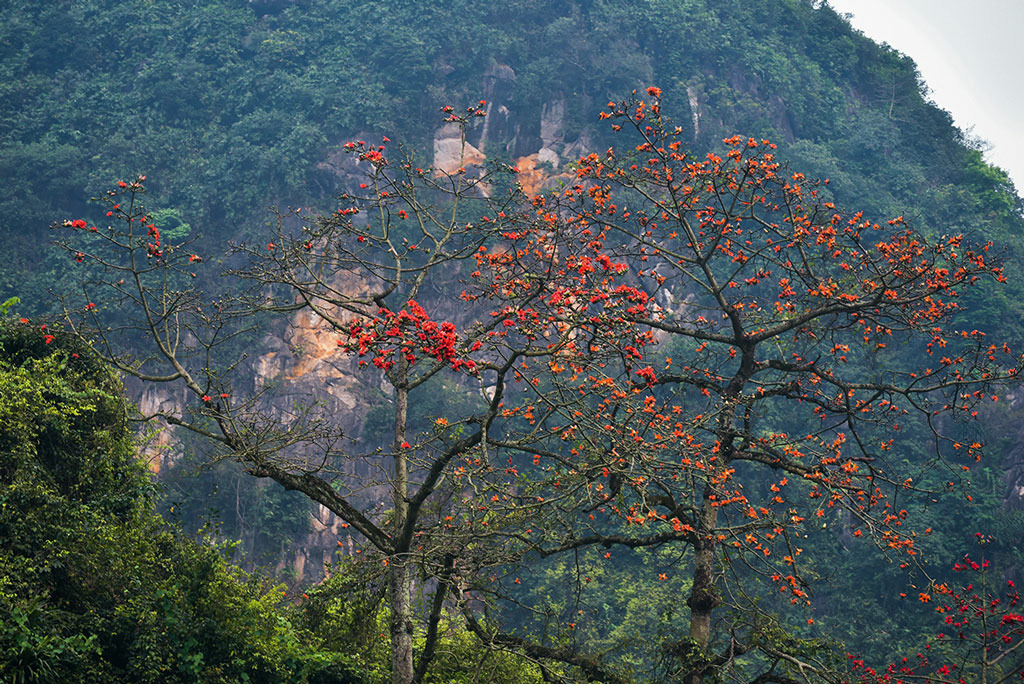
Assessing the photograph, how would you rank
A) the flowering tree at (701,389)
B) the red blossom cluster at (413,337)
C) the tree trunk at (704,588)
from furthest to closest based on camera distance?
1. the tree trunk at (704,588)
2. the flowering tree at (701,389)
3. the red blossom cluster at (413,337)

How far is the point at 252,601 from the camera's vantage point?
9867mm

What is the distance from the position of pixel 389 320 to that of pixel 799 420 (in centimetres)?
2471

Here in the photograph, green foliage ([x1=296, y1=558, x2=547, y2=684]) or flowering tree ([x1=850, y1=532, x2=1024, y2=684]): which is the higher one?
flowering tree ([x1=850, y1=532, x2=1024, y2=684])

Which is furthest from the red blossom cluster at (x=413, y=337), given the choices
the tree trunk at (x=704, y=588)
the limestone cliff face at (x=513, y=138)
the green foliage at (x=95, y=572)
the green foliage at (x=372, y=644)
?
the limestone cliff face at (x=513, y=138)

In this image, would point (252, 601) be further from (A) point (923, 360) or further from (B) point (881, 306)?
(A) point (923, 360)

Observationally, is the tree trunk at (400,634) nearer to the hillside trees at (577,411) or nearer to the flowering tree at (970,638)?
the hillside trees at (577,411)

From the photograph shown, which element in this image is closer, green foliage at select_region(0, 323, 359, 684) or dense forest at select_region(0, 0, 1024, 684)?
dense forest at select_region(0, 0, 1024, 684)

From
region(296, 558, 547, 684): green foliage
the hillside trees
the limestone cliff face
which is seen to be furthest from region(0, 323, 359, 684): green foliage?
the limestone cliff face

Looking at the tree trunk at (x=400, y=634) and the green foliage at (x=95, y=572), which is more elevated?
the tree trunk at (x=400, y=634)

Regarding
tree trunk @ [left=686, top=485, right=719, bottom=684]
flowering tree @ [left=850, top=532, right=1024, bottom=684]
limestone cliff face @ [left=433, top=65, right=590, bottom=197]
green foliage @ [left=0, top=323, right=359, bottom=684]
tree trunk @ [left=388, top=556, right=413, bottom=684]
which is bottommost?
green foliage @ [left=0, top=323, right=359, bottom=684]

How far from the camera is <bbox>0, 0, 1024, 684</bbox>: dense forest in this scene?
820cm

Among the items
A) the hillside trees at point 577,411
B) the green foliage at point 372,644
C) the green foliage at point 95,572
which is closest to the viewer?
the hillside trees at point 577,411

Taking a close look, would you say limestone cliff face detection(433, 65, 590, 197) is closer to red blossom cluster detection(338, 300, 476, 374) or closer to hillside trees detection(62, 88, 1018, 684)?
hillside trees detection(62, 88, 1018, 684)

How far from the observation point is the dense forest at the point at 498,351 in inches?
323
